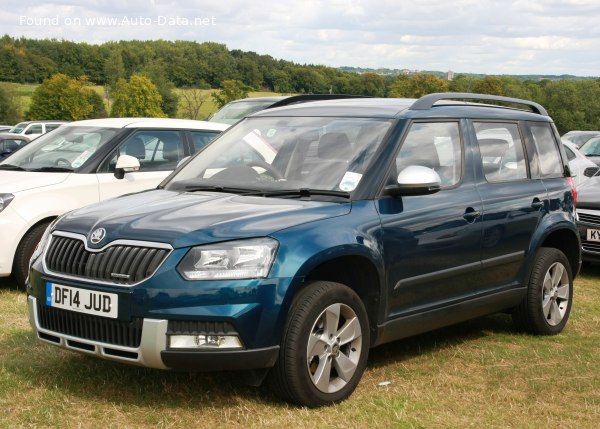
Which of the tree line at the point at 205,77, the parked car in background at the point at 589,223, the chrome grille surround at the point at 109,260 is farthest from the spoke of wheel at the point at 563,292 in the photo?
the tree line at the point at 205,77

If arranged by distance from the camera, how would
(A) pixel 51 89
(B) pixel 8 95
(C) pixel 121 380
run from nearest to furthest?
(C) pixel 121 380, (B) pixel 8 95, (A) pixel 51 89

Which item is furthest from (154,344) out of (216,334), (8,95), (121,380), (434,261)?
(8,95)

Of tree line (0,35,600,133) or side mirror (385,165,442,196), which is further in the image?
tree line (0,35,600,133)

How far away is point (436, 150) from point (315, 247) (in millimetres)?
1526

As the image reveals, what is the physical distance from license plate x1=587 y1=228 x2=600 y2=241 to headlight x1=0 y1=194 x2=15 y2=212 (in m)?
6.22

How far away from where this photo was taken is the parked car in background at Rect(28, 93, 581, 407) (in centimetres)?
448

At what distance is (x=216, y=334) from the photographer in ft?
14.6

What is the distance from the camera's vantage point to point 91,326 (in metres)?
4.67

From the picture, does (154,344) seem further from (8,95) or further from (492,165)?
(8,95)

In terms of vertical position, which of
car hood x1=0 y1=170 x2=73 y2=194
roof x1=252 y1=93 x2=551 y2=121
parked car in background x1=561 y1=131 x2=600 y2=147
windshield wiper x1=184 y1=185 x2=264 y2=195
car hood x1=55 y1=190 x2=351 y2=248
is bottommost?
parked car in background x1=561 y1=131 x2=600 y2=147

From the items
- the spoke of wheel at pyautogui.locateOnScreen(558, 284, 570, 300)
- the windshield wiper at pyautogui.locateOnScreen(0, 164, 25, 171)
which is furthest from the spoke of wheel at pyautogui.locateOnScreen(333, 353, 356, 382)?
the windshield wiper at pyautogui.locateOnScreen(0, 164, 25, 171)

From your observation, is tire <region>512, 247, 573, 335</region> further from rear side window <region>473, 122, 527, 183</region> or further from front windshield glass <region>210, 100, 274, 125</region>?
front windshield glass <region>210, 100, 274, 125</region>

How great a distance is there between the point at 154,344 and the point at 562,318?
3.86 metres

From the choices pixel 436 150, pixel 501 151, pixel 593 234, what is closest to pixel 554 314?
pixel 501 151
